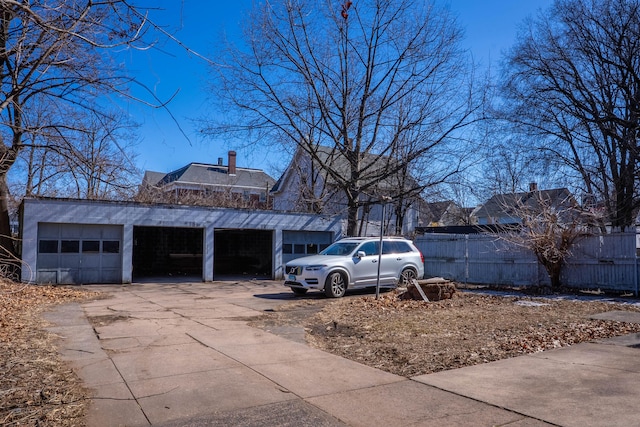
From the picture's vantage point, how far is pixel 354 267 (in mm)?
14609

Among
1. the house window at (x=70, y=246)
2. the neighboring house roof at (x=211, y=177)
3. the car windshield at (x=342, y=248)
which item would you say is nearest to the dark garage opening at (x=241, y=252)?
the house window at (x=70, y=246)

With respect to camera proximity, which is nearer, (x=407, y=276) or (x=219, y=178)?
(x=407, y=276)

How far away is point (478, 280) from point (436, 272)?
6.82 feet

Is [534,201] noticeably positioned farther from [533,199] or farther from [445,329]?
[445,329]

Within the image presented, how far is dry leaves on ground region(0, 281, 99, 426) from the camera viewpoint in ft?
14.2

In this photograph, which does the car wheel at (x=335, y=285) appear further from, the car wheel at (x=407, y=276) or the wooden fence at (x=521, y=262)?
the wooden fence at (x=521, y=262)

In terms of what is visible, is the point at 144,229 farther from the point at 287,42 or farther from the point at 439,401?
the point at 439,401

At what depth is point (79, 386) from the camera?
5.32 metres

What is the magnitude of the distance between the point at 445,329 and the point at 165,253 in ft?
74.0

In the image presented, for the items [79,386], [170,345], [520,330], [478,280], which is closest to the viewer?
[79,386]

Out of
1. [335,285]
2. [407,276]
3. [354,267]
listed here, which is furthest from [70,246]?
[407,276]

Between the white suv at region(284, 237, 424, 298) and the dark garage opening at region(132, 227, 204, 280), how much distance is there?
545 inches

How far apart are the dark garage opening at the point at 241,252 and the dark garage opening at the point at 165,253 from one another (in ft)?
4.13

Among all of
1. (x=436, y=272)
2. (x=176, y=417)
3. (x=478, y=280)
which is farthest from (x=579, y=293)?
(x=176, y=417)
